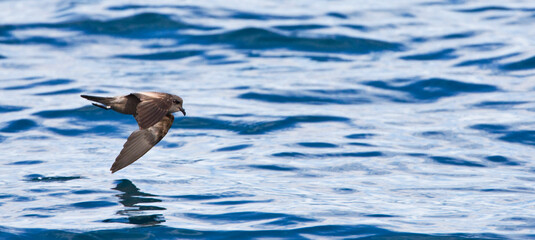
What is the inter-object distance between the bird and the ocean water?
20.0 inches

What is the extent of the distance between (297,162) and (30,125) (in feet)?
12.6

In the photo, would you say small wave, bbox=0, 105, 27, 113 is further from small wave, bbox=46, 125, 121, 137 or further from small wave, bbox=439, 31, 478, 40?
small wave, bbox=439, 31, 478, 40

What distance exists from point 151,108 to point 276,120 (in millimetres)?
4558

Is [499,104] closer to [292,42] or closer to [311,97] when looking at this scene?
[311,97]

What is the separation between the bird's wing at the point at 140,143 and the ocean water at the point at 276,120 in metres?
0.43

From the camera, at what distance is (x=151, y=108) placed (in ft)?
23.4

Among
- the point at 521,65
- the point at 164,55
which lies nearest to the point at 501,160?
the point at 521,65

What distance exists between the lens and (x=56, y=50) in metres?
15.8

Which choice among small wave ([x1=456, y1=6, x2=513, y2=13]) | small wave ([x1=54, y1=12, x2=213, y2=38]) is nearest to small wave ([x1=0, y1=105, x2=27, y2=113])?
small wave ([x1=54, y1=12, x2=213, y2=38])

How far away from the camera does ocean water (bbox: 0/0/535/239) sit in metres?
7.60

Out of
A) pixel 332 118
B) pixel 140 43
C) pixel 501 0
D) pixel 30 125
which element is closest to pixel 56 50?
pixel 140 43

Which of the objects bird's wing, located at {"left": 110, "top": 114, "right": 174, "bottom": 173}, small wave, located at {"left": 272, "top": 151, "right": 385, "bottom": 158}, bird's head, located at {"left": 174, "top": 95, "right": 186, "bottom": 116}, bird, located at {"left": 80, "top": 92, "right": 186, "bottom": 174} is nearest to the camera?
bird, located at {"left": 80, "top": 92, "right": 186, "bottom": 174}

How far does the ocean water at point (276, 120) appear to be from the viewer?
760cm

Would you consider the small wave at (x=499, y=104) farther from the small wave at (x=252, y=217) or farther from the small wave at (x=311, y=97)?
the small wave at (x=252, y=217)
